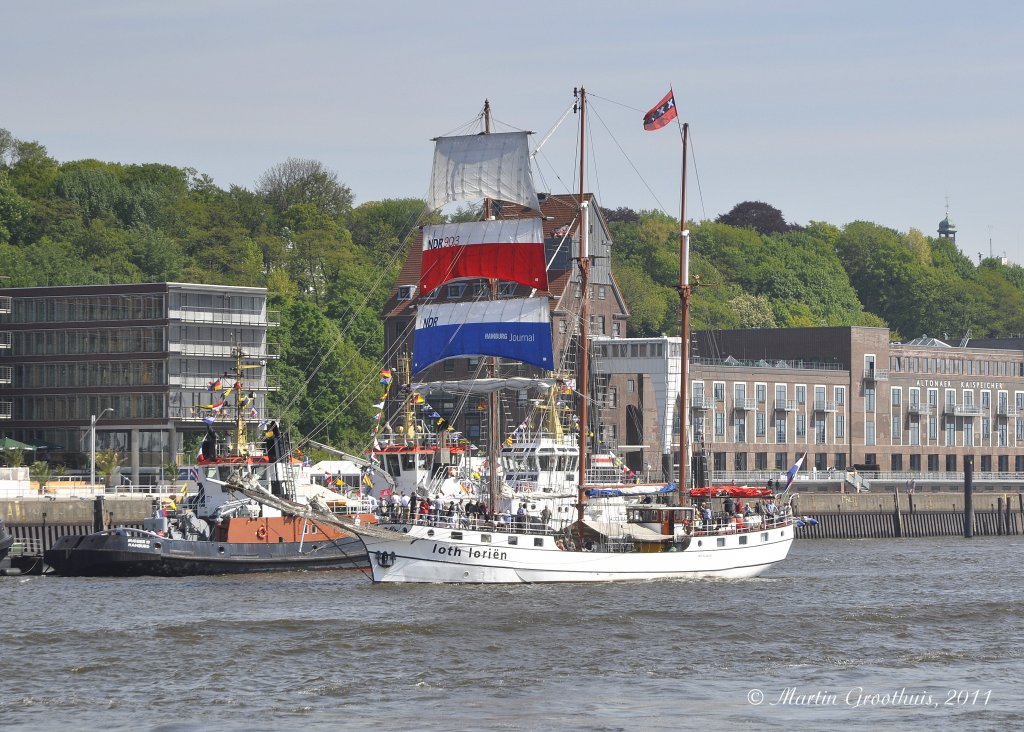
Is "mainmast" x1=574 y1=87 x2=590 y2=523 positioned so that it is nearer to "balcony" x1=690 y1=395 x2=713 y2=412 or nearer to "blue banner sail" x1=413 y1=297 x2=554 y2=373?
"blue banner sail" x1=413 y1=297 x2=554 y2=373

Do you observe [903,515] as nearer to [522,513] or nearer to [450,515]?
[522,513]

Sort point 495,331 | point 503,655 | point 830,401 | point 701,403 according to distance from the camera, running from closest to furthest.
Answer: point 503,655 → point 495,331 → point 701,403 → point 830,401

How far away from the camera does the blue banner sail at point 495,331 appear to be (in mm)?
80125

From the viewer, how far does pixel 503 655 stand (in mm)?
48875

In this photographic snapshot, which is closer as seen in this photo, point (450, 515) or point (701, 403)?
point (450, 515)

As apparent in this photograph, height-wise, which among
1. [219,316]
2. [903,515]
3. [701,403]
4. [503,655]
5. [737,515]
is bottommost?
[903,515]

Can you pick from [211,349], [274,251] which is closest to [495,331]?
[211,349]

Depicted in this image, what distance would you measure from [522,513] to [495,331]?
424 inches

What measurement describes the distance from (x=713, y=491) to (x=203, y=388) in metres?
65.5

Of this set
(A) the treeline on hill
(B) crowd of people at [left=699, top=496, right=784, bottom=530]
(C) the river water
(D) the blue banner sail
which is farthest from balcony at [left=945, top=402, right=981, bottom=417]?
(C) the river water

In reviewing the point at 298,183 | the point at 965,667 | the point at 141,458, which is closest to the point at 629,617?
the point at 965,667

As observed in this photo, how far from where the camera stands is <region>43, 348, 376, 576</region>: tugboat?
73.6 meters

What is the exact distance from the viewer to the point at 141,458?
5266 inches

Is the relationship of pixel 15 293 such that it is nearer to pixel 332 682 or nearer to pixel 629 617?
pixel 629 617
